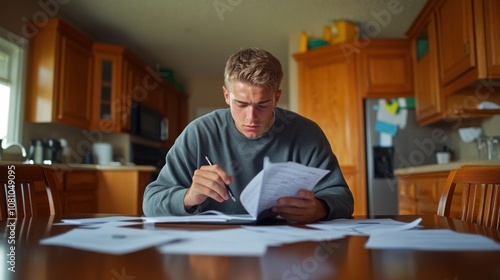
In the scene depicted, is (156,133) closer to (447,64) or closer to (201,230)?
(447,64)

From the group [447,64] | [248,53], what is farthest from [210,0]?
[248,53]

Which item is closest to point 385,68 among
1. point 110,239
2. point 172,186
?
point 172,186

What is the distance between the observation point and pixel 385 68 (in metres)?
3.66

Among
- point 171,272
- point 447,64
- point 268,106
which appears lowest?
point 171,272

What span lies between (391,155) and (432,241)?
9.90 feet

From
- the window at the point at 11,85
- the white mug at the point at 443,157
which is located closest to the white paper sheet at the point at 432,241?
the white mug at the point at 443,157

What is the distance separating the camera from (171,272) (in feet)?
1.38

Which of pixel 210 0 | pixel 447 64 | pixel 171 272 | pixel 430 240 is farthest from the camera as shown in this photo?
pixel 210 0

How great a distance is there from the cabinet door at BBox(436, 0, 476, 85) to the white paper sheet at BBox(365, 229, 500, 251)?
2.05m

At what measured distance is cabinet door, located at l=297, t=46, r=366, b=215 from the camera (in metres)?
3.56

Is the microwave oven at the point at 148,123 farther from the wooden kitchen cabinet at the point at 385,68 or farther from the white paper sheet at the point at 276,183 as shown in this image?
the white paper sheet at the point at 276,183

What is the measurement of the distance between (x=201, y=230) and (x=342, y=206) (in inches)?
16.9

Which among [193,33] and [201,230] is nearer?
[201,230]

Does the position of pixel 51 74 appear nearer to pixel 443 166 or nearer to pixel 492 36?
pixel 443 166
